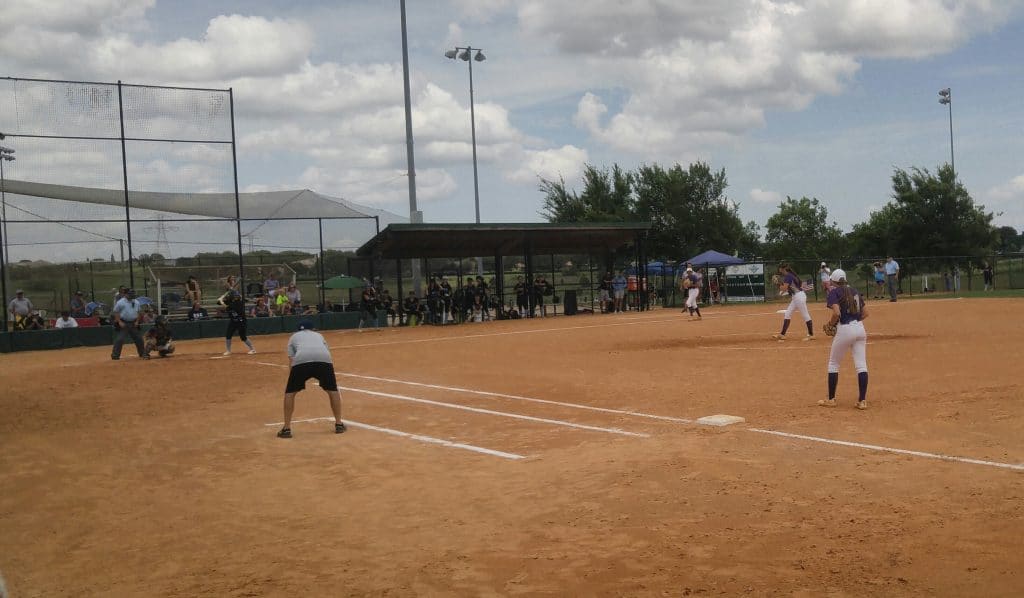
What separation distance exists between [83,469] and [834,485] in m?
8.19

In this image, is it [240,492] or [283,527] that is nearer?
[283,527]

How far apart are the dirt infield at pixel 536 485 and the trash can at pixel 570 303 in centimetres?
2153

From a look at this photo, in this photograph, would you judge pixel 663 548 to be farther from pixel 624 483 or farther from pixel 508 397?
pixel 508 397

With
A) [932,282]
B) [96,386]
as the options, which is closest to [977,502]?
[96,386]

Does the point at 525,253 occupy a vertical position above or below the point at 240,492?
above

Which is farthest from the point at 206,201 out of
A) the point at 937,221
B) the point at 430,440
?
the point at 937,221

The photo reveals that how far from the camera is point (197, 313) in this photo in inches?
1289

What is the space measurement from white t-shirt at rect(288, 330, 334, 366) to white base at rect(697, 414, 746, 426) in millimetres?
4985

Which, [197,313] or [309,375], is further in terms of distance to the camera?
[197,313]

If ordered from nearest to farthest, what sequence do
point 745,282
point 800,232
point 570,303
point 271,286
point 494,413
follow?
point 494,413
point 271,286
point 570,303
point 745,282
point 800,232

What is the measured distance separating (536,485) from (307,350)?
468cm

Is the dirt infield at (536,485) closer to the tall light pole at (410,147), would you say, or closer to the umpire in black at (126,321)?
the umpire in black at (126,321)

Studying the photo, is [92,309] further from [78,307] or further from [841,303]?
[841,303]

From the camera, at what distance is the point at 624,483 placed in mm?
8352
